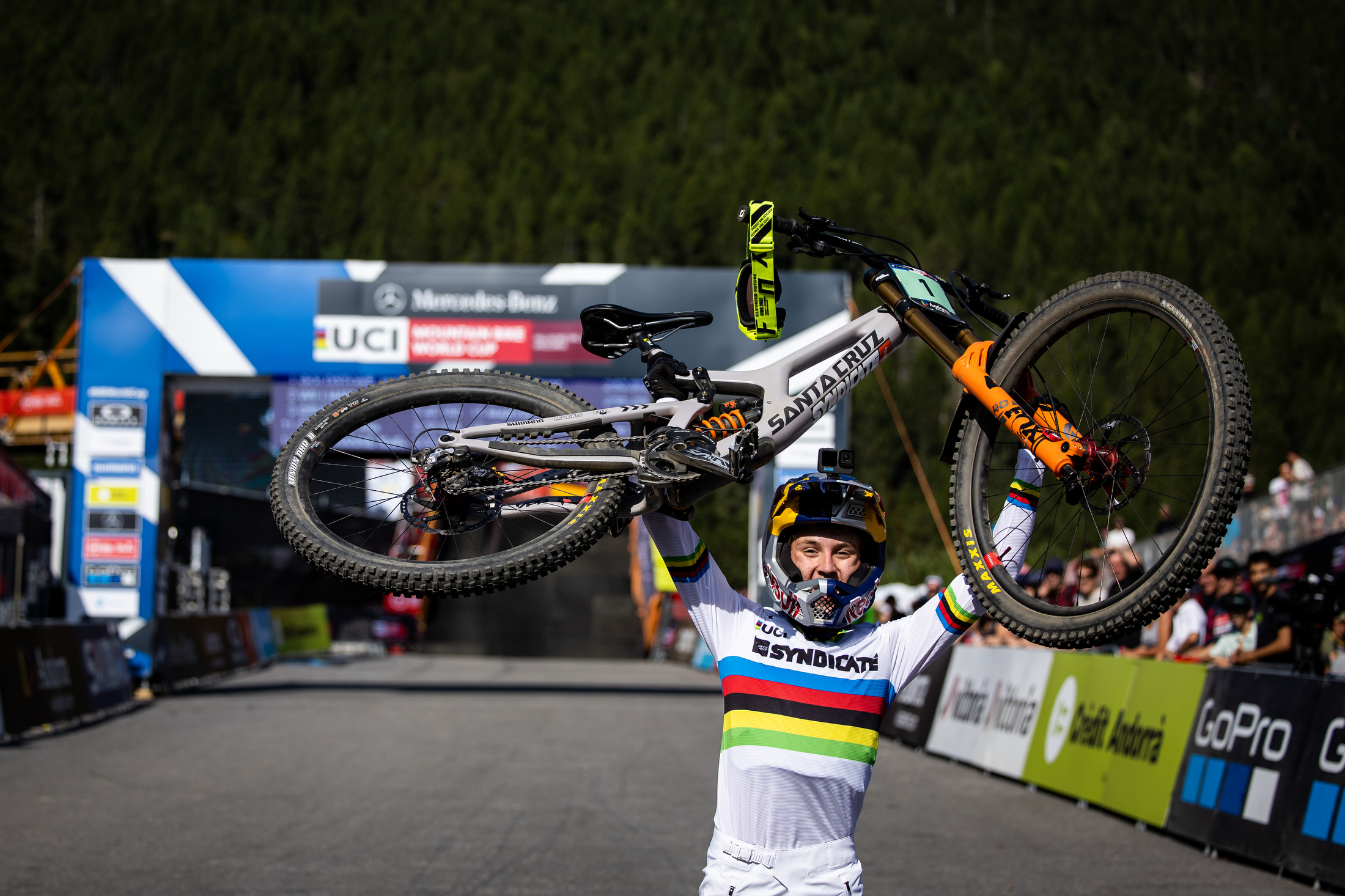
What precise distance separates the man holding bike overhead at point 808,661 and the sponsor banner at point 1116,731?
6.87m

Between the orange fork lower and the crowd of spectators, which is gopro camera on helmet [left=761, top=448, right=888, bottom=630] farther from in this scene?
the crowd of spectators

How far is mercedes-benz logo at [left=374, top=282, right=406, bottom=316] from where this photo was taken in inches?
749

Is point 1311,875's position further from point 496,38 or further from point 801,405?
point 496,38

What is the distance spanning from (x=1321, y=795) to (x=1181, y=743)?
191cm

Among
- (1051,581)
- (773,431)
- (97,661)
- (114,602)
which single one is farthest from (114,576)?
(773,431)

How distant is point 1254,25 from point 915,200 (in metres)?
61.2

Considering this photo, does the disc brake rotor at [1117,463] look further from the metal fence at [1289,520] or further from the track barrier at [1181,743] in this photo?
the metal fence at [1289,520]

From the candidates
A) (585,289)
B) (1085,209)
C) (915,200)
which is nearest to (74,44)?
(915,200)

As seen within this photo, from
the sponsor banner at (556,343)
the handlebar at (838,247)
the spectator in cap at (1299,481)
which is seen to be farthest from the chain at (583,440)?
the spectator in cap at (1299,481)

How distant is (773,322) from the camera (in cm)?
451

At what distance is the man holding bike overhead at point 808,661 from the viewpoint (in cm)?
375

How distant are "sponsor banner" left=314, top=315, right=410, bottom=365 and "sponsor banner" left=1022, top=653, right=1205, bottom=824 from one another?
10.5 m

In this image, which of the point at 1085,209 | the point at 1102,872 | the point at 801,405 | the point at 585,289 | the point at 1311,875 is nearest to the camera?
the point at 801,405

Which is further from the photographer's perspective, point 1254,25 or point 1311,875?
point 1254,25
